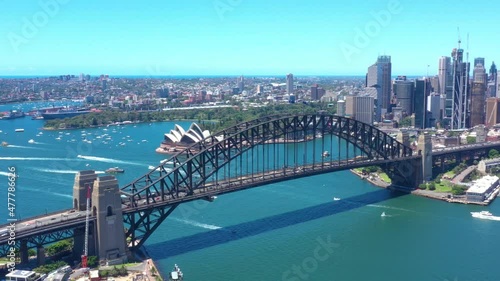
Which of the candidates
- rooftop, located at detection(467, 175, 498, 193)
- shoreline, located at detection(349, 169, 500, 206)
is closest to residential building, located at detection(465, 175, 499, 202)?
rooftop, located at detection(467, 175, 498, 193)

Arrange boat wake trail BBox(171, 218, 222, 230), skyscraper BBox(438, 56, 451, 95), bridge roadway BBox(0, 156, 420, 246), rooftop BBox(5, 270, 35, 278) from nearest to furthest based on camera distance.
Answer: rooftop BBox(5, 270, 35, 278) → bridge roadway BBox(0, 156, 420, 246) → boat wake trail BBox(171, 218, 222, 230) → skyscraper BBox(438, 56, 451, 95)

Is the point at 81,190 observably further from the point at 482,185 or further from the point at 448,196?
the point at 482,185

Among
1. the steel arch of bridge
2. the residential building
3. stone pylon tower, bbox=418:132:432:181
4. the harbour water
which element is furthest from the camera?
stone pylon tower, bbox=418:132:432:181

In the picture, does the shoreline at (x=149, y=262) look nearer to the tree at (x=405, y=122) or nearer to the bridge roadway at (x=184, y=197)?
the bridge roadway at (x=184, y=197)

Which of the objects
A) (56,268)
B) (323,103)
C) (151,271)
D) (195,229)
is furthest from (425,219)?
(323,103)

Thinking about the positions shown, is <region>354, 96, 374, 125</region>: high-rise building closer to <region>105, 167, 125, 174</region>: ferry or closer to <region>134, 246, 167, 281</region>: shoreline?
<region>105, 167, 125, 174</region>: ferry

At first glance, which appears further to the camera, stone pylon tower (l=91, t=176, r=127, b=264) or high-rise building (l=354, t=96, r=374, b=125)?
high-rise building (l=354, t=96, r=374, b=125)
